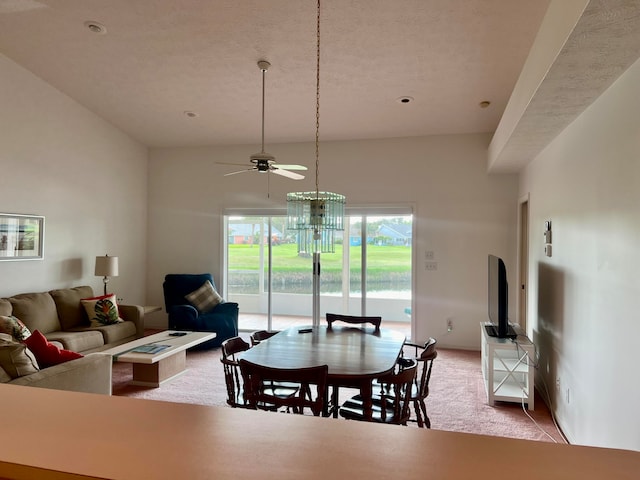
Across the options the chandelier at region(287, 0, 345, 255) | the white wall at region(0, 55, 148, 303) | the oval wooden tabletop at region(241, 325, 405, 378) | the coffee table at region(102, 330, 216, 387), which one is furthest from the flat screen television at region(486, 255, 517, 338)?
the white wall at region(0, 55, 148, 303)

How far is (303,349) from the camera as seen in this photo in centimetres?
296

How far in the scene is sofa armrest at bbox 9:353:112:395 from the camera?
9.04ft

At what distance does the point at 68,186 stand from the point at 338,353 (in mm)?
4518

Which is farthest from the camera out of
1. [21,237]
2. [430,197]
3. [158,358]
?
[430,197]

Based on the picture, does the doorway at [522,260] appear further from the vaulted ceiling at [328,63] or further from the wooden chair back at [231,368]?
the wooden chair back at [231,368]

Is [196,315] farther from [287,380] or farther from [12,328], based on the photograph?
[287,380]

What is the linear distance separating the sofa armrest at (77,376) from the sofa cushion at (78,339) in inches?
51.4

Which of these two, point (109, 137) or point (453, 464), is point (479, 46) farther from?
point (109, 137)

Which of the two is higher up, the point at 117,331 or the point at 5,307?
the point at 5,307

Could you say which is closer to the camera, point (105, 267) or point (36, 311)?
point (36, 311)

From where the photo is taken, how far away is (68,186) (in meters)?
5.50

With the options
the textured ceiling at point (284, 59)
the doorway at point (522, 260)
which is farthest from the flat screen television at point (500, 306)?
the textured ceiling at point (284, 59)

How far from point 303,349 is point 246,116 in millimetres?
3652

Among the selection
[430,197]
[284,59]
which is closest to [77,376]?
[284,59]
